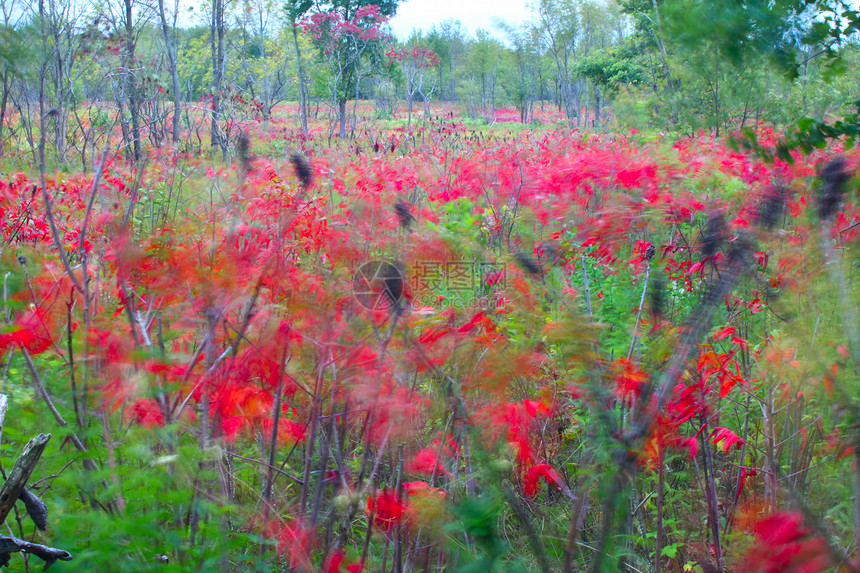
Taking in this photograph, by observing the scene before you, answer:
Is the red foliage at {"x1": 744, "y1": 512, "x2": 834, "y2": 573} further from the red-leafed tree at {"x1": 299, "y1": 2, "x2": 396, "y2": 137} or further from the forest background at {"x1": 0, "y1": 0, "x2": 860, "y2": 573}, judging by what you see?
the red-leafed tree at {"x1": 299, "y1": 2, "x2": 396, "y2": 137}

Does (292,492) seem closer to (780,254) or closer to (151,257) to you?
(151,257)

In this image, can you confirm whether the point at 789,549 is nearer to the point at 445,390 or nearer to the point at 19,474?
the point at 445,390

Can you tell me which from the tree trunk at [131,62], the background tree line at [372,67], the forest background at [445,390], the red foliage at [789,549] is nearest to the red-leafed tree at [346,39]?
the background tree line at [372,67]

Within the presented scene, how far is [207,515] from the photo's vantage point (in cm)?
173

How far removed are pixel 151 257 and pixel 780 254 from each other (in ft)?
9.92

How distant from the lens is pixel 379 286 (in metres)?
1.91

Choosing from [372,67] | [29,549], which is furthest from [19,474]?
[372,67]

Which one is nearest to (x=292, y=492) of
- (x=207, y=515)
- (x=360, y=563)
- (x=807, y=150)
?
(x=207, y=515)

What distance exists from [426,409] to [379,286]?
0.63 meters

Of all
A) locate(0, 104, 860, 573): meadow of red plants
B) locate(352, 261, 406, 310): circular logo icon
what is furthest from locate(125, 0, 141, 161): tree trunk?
locate(352, 261, 406, 310): circular logo icon

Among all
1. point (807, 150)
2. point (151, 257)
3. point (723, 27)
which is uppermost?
point (723, 27)

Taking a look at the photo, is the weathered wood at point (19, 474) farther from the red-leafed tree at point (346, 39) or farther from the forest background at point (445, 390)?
the red-leafed tree at point (346, 39)

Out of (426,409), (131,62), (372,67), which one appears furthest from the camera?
(372,67)

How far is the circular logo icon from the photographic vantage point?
178cm
